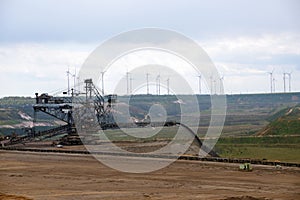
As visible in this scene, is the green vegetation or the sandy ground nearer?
the sandy ground

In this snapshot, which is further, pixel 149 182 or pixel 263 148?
pixel 263 148

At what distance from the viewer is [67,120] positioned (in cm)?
6875

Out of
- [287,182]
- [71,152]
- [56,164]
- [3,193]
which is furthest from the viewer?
[71,152]

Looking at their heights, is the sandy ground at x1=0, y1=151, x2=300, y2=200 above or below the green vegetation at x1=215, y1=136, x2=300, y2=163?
→ below

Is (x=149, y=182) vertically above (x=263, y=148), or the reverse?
(x=263, y=148)

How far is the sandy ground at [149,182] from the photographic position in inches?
1204

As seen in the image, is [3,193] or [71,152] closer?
[3,193]

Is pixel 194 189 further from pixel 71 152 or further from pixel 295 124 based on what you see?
pixel 295 124

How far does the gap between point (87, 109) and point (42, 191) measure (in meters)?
35.1

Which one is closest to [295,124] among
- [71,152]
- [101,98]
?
[101,98]

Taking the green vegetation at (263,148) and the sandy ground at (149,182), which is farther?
the green vegetation at (263,148)

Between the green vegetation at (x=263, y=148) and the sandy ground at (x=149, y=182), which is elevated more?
the green vegetation at (x=263, y=148)

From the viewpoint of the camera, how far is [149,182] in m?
36.0

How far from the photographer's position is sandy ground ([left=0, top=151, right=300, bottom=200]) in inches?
1204
